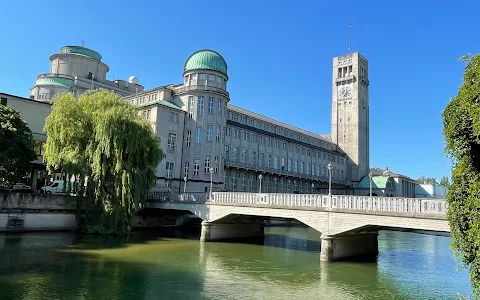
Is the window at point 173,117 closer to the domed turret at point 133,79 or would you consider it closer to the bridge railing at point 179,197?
the bridge railing at point 179,197

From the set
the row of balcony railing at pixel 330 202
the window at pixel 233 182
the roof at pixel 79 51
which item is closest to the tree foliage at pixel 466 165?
the row of balcony railing at pixel 330 202

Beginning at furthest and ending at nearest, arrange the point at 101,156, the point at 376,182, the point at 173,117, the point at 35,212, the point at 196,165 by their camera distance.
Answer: the point at 376,182, the point at 196,165, the point at 173,117, the point at 35,212, the point at 101,156

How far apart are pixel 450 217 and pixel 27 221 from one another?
36518 millimetres

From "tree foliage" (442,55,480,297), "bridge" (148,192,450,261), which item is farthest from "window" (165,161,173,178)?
"tree foliage" (442,55,480,297)

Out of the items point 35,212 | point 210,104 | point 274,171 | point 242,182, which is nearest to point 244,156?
point 242,182

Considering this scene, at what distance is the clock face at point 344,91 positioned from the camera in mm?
93044

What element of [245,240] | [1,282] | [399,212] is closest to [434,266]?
[399,212]

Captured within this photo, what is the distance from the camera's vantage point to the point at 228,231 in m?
37.0

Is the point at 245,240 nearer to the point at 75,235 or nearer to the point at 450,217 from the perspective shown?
the point at 75,235

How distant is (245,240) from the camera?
37344mm

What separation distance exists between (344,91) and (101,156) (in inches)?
2862

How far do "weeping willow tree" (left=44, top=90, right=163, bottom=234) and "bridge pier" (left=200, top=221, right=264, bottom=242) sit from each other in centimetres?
698

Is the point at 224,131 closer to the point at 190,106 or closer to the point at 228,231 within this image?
the point at 190,106

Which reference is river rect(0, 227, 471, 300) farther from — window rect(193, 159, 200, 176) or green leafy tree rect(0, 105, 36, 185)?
window rect(193, 159, 200, 176)
